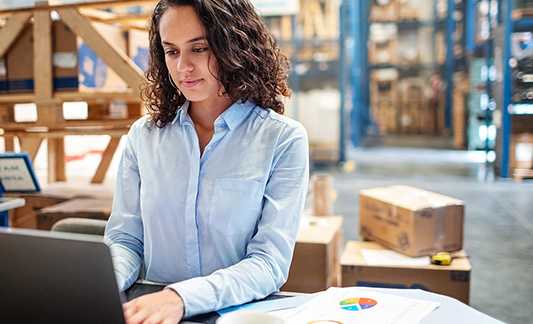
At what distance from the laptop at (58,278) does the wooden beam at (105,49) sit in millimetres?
2484

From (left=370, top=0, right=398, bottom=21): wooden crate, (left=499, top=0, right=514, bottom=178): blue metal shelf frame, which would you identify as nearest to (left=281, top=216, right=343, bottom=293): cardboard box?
(left=499, top=0, right=514, bottom=178): blue metal shelf frame

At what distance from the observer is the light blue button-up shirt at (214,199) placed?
1.35 meters

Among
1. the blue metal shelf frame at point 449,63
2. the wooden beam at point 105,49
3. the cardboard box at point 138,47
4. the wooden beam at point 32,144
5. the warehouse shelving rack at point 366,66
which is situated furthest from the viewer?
the blue metal shelf frame at point 449,63

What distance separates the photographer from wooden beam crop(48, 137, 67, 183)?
3975mm

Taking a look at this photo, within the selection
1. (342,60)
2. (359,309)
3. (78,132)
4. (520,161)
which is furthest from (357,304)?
(342,60)

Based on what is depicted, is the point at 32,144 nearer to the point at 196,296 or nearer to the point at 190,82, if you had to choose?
the point at 190,82

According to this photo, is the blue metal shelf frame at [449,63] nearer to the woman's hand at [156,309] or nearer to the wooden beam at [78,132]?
the wooden beam at [78,132]

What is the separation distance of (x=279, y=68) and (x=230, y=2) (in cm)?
30

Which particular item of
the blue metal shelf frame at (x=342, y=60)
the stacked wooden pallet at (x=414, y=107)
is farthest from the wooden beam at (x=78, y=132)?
the stacked wooden pallet at (x=414, y=107)

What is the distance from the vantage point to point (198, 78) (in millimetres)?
1406

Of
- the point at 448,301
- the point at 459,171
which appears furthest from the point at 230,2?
the point at 459,171

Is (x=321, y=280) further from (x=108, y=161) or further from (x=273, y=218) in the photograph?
(x=108, y=161)

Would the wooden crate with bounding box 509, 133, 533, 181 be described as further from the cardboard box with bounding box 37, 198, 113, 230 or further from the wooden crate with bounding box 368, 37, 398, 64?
the wooden crate with bounding box 368, 37, 398, 64

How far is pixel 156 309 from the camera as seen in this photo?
99cm
